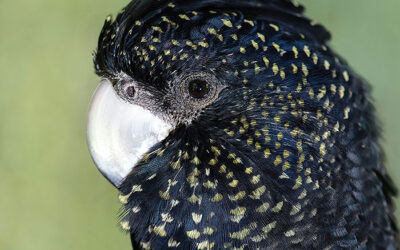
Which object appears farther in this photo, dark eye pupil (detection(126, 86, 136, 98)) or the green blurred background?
the green blurred background

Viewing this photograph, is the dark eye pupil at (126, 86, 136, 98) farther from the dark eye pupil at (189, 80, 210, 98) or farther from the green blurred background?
the green blurred background

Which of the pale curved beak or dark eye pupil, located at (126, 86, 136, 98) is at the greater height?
dark eye pupil, located at (126, 86, 136, 98)

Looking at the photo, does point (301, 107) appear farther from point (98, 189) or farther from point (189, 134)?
point (98, 189)

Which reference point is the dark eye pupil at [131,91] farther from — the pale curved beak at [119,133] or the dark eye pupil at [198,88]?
the dark eye pupil at [198,88]

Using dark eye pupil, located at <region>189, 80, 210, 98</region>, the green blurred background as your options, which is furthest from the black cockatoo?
the green blurred background

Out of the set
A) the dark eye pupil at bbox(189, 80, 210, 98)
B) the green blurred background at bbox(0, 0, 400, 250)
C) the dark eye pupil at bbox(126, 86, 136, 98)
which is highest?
the dark eye pupil at bbox(189, 80, 210, 98)

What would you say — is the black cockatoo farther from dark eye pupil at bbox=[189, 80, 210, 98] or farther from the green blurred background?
the green blurred background

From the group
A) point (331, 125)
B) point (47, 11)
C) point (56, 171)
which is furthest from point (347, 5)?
point (56, 171)
